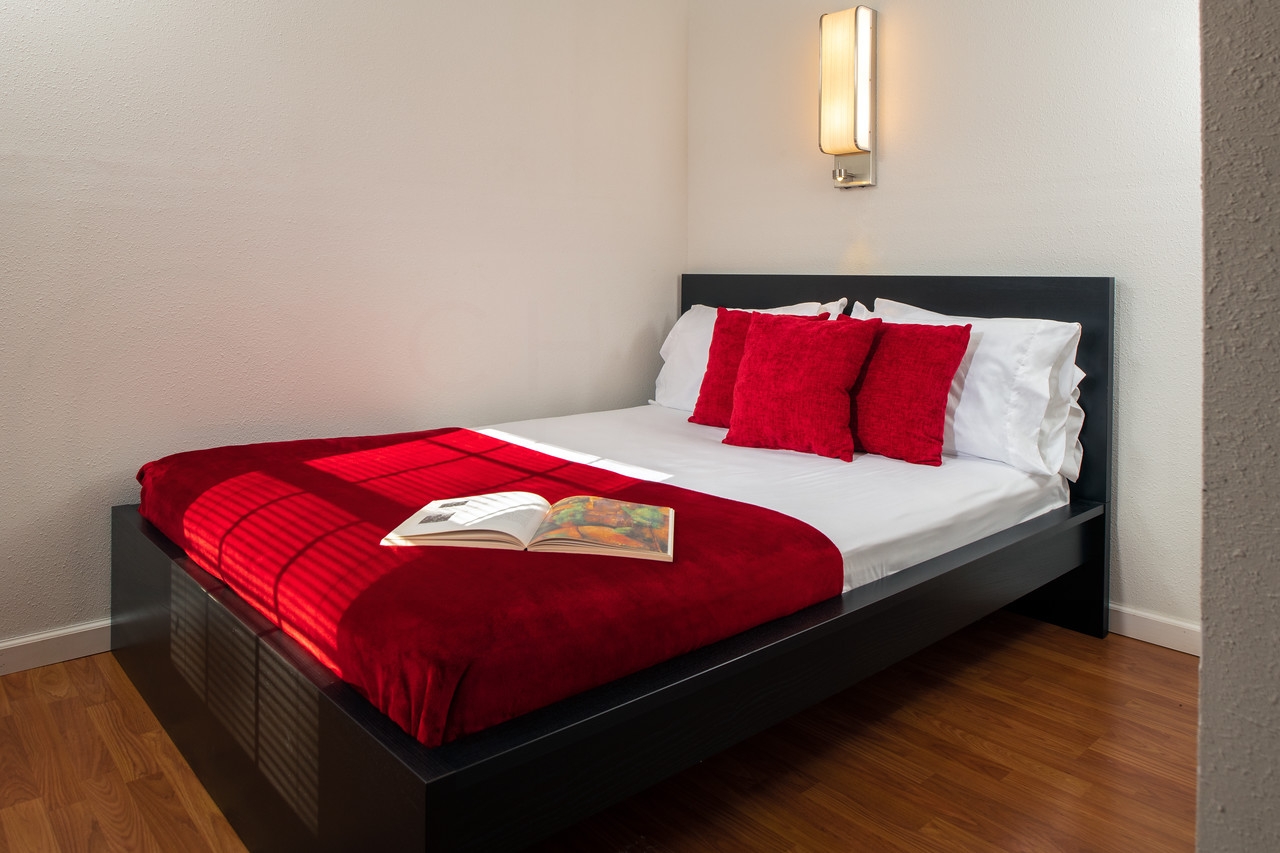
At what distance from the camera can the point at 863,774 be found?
6.22 feet

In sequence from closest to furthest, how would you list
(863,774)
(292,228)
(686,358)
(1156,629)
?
(863,774) → (1156,629) → (292,228) → (686,358)

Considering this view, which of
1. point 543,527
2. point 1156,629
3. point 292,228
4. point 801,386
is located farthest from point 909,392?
point 292,228

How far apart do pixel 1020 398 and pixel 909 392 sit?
1.06 ft

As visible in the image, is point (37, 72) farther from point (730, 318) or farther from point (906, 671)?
point (906, 671)

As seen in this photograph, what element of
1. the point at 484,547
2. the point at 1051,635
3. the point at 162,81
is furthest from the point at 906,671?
the point at 162,81

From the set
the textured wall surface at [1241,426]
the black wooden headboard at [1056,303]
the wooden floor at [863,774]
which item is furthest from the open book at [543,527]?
the black wooden headboard at [1056,303]

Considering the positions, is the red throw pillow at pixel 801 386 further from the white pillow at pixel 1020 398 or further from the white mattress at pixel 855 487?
the white pillow at pixel 1020 398

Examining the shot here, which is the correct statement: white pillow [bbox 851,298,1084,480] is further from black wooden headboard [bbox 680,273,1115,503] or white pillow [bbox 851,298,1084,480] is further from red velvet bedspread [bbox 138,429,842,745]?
red velvet bedspread [bbox 138,429,842,745]

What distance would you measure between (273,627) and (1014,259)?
243 cm

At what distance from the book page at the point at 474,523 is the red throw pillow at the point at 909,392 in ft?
3.85

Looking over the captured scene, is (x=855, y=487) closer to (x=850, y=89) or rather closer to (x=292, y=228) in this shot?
(x=850, y=89)

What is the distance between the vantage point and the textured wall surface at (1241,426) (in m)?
0.53

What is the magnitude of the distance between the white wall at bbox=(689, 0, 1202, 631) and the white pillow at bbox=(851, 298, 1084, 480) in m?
0.19

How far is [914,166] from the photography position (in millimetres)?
3084
